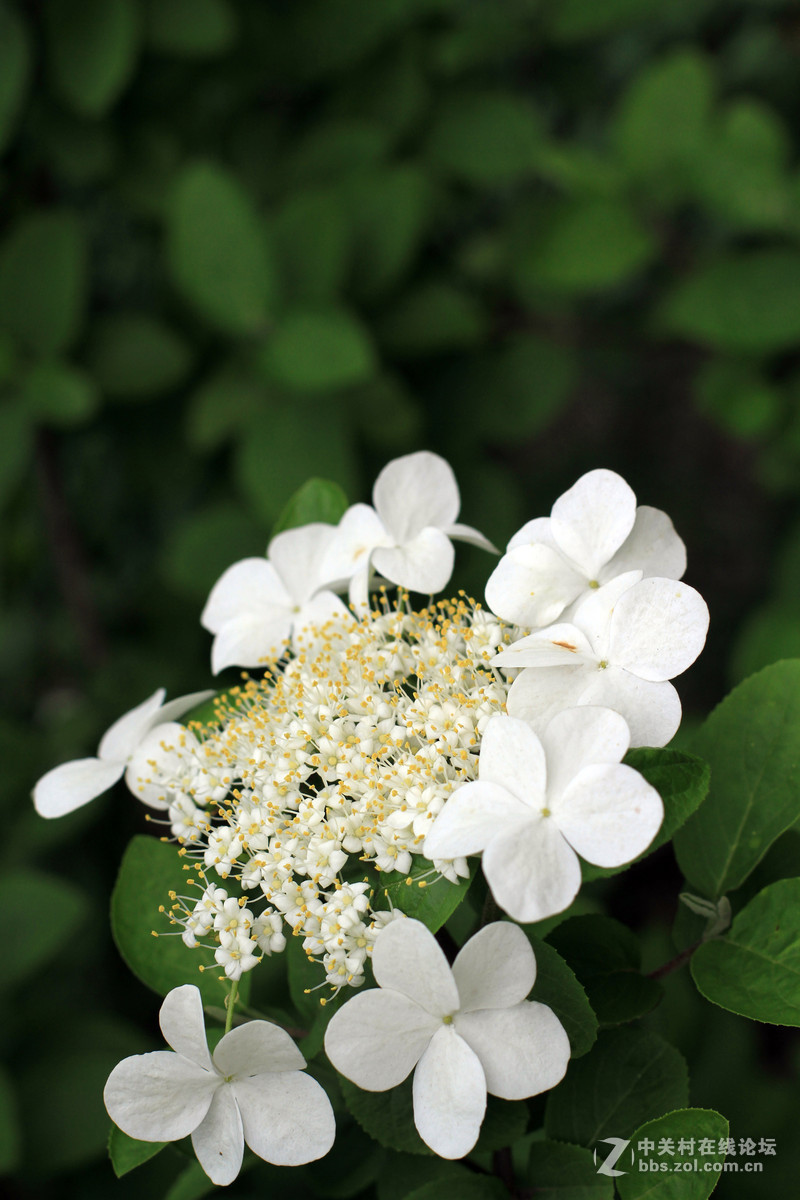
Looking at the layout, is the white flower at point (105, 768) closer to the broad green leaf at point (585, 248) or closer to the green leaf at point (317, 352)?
the green leaf at point (317, 352)

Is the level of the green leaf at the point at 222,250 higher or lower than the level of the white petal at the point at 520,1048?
higher

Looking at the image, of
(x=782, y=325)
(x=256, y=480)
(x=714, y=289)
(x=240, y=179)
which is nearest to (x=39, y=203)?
(x=240, y=179)

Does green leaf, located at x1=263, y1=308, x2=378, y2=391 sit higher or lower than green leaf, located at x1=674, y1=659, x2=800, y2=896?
higher

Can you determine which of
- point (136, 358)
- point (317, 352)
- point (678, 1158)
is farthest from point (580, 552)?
point (136, 358)

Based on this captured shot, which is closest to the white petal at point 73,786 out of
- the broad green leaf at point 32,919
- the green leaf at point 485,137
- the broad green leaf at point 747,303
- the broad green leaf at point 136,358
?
the broad green leaf at point 32,919

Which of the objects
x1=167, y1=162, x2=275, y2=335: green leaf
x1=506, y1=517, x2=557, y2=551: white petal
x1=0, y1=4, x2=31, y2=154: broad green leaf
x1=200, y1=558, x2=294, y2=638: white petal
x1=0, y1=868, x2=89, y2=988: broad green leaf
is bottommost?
x1=0, y1=868, x2=89, y2=988: broad green leaf

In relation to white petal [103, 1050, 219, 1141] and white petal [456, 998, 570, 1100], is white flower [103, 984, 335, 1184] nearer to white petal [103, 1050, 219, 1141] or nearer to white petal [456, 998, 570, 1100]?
white petal [103, 1050, 219, 1141]

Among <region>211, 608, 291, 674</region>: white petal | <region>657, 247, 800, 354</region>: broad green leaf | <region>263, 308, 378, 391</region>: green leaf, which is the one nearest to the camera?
<region>211, 608, 291, 674</region>: white petal

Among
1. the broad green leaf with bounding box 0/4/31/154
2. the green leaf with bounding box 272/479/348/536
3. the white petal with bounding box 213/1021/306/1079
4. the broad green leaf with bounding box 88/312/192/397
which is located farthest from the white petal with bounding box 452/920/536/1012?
the broad green leaf with bounding box 0/4/31/154
